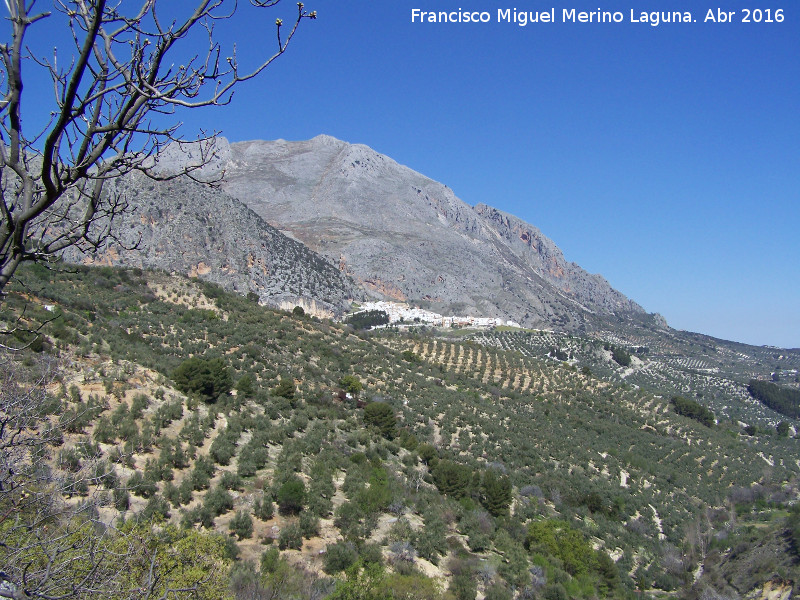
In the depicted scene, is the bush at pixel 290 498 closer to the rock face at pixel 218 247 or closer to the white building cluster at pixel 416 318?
the rock face at pixel 218 247

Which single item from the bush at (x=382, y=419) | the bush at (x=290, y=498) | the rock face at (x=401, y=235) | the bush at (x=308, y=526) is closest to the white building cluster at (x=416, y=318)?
the rock face at (x=401, y=235)

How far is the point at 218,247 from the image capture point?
244 ft

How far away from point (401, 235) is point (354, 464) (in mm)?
110752

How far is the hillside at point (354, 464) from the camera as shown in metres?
10.1

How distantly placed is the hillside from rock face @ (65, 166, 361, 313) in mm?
39342

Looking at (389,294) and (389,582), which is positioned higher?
(389,294)

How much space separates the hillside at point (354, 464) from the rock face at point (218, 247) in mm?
39342

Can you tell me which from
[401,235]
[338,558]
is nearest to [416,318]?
[401,235]

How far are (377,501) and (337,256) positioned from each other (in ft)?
301

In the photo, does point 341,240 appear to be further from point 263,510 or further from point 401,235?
point 263,510

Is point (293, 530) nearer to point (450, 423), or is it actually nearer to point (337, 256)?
point (450, 423)

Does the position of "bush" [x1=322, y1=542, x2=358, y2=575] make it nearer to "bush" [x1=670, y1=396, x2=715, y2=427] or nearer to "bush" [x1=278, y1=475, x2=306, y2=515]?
"bush" [x1=278, y1=475, x2=306, y2=515]

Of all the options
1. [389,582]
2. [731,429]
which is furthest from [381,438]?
[731,429]

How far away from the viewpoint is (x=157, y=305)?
26.0 m
